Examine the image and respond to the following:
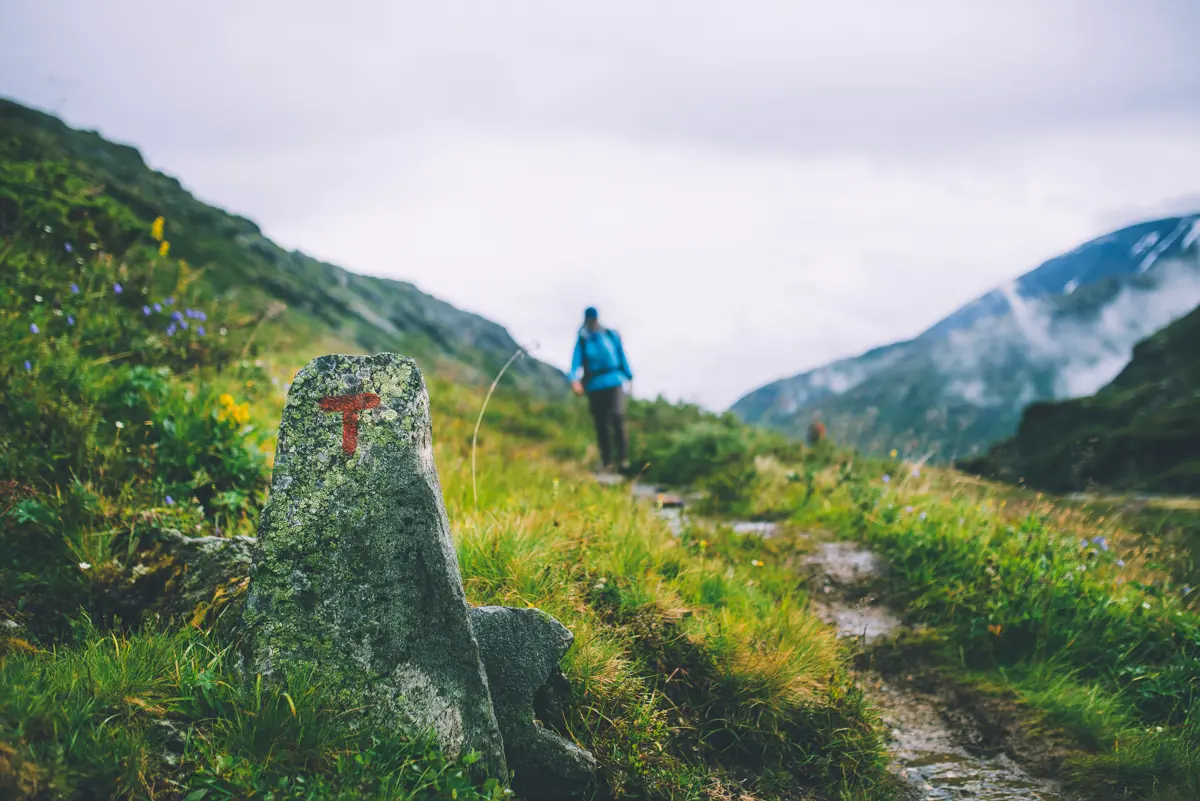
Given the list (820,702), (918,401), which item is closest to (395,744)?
(820,702)

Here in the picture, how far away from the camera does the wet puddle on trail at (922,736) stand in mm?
3480

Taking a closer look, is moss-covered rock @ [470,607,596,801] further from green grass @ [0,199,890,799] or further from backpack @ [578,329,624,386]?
backpack @ [578,329,624,386]

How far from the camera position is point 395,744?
225 centimetres

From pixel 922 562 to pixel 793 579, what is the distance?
118cm

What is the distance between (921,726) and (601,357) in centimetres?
619

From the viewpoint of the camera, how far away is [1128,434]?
2669cm

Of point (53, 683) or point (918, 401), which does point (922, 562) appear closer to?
point (53, 683)

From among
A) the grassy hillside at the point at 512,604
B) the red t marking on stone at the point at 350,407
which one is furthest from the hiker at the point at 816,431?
the red t marking on stone at the point at 350,407

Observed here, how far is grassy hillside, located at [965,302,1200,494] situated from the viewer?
19450 millimetres

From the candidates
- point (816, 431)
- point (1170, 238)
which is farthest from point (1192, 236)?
point (816, 431)

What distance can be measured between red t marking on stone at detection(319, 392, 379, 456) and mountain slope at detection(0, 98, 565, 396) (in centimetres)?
662

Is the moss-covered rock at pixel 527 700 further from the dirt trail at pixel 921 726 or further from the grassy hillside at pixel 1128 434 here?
the grassy hillside at pixel 1128 434

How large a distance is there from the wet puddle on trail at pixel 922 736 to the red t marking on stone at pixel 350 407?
348cm

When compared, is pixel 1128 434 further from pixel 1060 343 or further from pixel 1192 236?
pixel 1192 236
